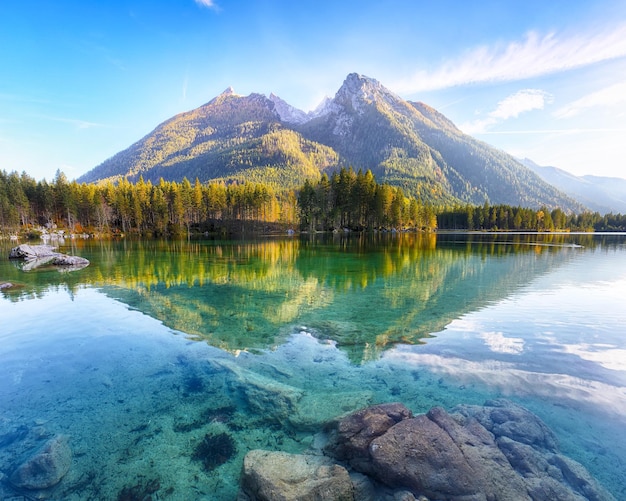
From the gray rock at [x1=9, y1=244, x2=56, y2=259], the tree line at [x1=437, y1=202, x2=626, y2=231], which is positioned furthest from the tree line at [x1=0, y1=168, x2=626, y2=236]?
the gray rock at [x1=9, y1=244, x2=56, y2=259]

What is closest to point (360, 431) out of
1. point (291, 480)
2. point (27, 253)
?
point (291, 480)

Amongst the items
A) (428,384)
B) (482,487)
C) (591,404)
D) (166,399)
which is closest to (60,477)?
(166,399)

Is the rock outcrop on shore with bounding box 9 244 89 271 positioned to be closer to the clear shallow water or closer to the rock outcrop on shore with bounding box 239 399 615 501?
the clear shallow water

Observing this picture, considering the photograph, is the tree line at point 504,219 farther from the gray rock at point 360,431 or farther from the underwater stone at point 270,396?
the gray rock at point 360,431

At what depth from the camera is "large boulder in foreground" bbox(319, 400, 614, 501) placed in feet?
16.8

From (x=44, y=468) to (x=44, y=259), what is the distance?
46233mm

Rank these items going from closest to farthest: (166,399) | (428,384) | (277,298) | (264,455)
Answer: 1. (264,455)
2. (166,399)
3. (428,384)
4. (277,298)

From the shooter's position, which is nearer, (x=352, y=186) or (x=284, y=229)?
(x=352, y=186)

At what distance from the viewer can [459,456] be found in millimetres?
5512

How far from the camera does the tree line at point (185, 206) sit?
99938 mm

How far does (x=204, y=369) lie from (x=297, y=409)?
4.10m

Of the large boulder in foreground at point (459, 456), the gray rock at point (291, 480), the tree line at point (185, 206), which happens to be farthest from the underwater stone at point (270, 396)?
the tree line at point (185, 206)

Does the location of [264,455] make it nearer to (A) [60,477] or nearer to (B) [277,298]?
(A) [60,477]

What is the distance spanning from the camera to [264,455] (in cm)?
584
